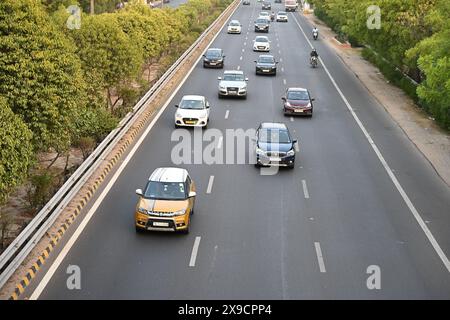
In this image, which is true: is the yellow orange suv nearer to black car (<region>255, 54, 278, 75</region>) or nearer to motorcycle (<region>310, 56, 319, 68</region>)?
black car (<region>255, 54, 278, 75</region>)

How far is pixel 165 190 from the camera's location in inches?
767

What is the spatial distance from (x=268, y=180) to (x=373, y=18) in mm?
22659

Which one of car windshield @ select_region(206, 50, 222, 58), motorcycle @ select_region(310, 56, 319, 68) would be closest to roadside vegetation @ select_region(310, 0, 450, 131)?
motorcycle @ select_region(310, 56, 319, 68)

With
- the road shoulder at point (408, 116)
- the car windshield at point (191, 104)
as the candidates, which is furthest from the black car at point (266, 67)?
the car windshield at point (191, 104)

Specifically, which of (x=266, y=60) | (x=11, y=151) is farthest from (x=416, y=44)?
(x=11, y=151)

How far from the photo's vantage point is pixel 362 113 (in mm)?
36531

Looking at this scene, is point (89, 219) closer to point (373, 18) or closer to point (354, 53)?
point (373, 18)

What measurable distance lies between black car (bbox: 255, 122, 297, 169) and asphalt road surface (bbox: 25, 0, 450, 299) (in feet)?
1.83

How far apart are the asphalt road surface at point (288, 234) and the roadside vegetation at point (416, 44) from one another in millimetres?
3113

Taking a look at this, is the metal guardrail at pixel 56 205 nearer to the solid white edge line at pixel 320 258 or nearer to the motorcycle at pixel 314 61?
the solid white edge line at pixel 320 258

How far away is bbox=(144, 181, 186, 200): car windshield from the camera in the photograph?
1927cm

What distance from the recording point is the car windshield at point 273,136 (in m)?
26.6

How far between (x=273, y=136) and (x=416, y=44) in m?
16.0

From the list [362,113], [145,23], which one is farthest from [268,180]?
[145,23]
